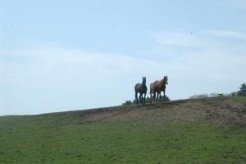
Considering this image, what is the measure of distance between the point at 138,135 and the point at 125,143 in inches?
83.2

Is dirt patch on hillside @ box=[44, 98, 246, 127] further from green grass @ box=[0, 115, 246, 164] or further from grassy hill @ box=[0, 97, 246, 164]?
green grass @ box=[0, 115, 246, 164]

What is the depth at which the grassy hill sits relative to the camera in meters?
27.2

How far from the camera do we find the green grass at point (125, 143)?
26812mm

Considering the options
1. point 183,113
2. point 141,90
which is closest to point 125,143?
point 183,113

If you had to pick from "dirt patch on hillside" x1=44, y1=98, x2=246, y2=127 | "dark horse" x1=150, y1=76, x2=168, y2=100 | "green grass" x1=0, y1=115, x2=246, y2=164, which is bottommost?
"green grass" x1=0, y1=115, x2=246, y2=164

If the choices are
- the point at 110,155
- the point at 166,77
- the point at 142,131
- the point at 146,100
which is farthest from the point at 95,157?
the point at 146,100

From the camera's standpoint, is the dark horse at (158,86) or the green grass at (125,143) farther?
the dark horse at (158,86)

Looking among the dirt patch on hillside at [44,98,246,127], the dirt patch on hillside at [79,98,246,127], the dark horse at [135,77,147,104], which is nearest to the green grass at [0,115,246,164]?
the dirt patch on hillside at [44,98,246,127]

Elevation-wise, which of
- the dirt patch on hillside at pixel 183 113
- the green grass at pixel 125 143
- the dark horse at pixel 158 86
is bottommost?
the green grass at pixel 125 143

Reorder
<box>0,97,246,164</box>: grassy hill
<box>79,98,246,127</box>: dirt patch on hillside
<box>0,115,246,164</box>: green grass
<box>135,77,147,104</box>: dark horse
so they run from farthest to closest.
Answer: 1. <box>135,77,147,104</box>: dark horse
2. <box>79,98,246,127</box>: dirt patch on hillside
3. <box>0,97,246,164</box>: grassy hill
4. <box>0,115,246,164</box>: green grass

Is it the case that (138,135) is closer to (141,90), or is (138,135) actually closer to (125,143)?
(125,143)

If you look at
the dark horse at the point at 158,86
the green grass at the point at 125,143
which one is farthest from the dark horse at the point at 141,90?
the green grass at the point at 125,143

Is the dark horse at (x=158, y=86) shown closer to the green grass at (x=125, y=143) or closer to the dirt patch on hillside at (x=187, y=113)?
the dirt patch on hillside at (x=187, y=113)

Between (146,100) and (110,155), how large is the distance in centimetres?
2228
